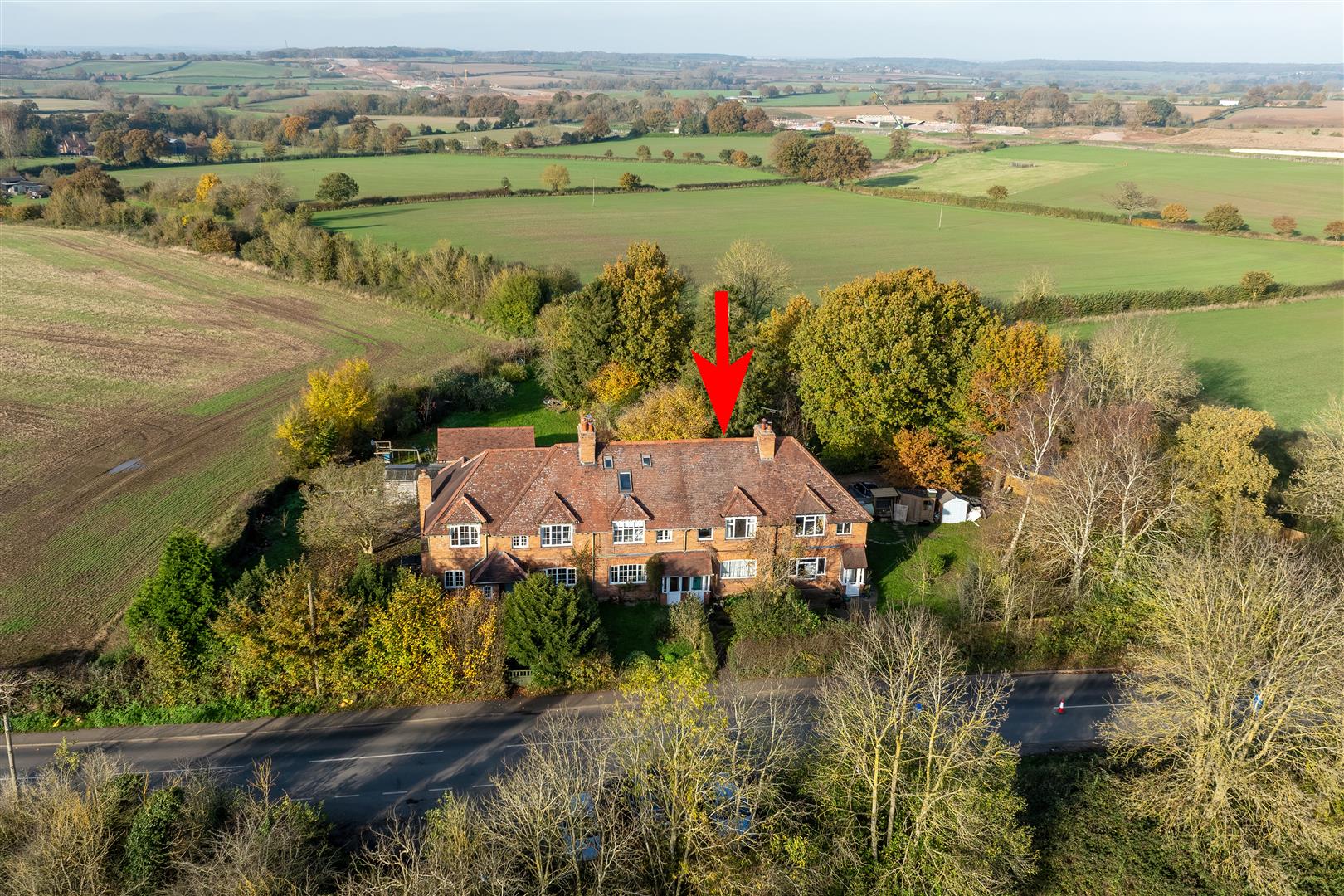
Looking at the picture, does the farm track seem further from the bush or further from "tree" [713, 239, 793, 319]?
the bush

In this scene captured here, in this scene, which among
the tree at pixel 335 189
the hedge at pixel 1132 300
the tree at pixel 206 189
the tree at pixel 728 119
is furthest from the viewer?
the tree at pixel 728 119

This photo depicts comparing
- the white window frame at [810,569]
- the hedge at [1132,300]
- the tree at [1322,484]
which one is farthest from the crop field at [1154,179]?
the white window frame at [810,569]

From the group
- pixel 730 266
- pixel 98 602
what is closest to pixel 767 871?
pixel 98 602

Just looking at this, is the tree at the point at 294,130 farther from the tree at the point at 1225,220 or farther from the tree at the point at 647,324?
the tree at the point at 1225,220

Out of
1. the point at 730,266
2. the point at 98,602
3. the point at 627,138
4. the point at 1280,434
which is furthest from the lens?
the point at 627,138

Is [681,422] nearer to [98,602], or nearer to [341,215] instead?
[98,602]

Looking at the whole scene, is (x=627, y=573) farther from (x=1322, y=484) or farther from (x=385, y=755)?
(x=1322, y=484)

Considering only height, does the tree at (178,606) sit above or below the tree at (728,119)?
below
